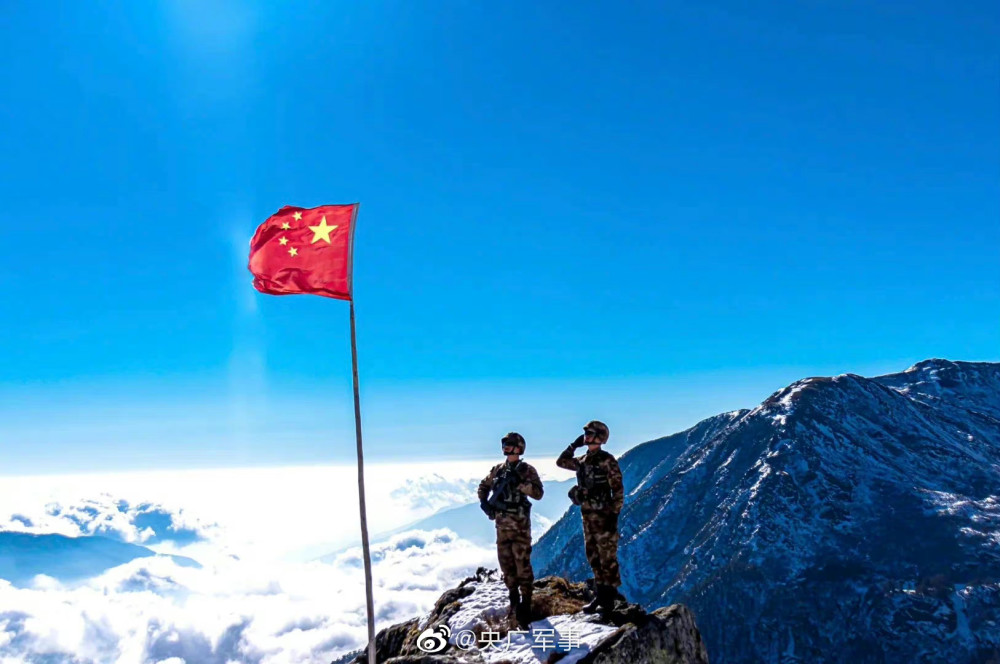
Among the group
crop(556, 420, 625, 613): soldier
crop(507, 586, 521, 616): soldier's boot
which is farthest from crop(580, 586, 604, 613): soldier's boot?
crop(507, 586, 521, 616): soldier's boot

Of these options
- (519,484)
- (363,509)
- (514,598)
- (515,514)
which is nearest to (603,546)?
(515,514)

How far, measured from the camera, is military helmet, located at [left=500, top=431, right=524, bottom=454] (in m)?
17.0

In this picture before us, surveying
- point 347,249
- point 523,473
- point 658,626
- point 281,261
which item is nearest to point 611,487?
point 523,473

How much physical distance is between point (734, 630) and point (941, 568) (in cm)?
6508

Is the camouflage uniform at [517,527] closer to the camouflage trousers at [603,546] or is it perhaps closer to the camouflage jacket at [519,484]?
the camouflage jacket at [519,484]

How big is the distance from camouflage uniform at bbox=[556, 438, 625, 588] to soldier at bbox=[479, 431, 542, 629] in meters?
1.38

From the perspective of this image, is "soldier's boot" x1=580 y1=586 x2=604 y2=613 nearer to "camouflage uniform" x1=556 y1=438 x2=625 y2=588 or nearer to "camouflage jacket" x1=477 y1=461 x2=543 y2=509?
"camouflage uniform" x1=556 y1=438 x2=625 y2=588

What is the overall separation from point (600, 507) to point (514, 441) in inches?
114

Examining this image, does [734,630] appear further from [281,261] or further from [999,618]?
[281,261]

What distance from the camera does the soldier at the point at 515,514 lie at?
55.3 feet

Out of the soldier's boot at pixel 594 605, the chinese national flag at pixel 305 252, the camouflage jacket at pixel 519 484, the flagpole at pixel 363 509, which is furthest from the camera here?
the camouflage jacket at pixel 519 484

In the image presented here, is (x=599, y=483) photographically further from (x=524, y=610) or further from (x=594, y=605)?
(x=524, y=610)

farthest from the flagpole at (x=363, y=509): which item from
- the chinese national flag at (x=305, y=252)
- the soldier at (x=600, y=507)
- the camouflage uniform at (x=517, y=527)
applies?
the soldier at (x=600, y=507)

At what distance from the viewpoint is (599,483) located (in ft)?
55.4
